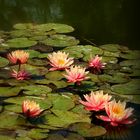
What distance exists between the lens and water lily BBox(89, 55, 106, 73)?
236 centimetres

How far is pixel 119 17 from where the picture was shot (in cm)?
348

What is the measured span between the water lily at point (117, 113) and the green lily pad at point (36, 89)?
36 centimetres

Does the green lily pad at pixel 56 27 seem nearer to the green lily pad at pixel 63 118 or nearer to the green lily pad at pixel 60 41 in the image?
the green lily pad at pixel 60 41

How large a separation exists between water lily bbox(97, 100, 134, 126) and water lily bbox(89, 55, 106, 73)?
51 centimetres

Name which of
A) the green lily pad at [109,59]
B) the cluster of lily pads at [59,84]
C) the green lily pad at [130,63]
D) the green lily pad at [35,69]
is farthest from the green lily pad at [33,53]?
the green lily pad at [130,63]

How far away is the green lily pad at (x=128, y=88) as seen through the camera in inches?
85.0

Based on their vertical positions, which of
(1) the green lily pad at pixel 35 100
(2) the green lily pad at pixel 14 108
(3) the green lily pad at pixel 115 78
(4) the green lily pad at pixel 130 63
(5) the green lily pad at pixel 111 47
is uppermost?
(5) the green lily pad at pixel 111 47

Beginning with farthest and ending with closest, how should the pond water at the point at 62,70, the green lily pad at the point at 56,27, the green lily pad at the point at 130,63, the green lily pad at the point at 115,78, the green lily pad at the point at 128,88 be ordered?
the green lily pad at the point at 56,27, the green lily pad at the point at 130,63, the green lily pad at the point at 115,78, the green lily pad at the point at 128,88, the pond water at the point at 62,70

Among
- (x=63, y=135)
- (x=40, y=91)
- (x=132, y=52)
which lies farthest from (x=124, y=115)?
(x=132, y=52)

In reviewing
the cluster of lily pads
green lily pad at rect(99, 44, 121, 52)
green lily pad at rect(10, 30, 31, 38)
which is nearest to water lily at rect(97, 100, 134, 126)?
the cluster of lily pads

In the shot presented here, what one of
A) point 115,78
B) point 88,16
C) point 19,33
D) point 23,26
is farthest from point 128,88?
point 88,16

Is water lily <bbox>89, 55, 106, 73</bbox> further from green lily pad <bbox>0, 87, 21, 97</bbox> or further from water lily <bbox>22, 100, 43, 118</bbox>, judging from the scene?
water lily <bbox>22, 100, 43, 118</bbox>

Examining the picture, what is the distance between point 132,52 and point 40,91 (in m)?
0.80

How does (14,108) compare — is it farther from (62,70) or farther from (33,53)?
(33,53)
